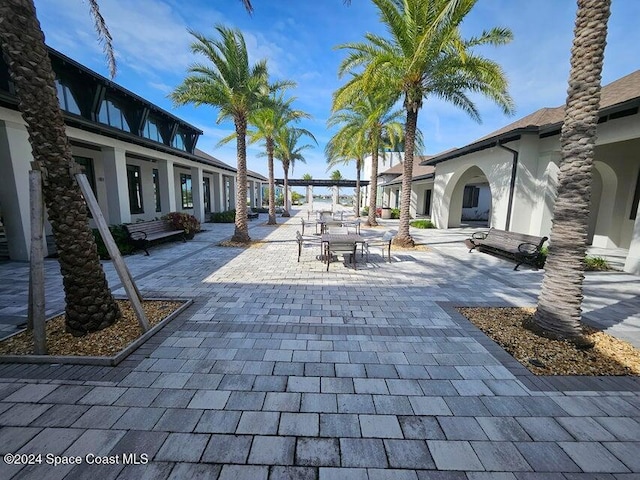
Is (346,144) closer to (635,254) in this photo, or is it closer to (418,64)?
(418,64)

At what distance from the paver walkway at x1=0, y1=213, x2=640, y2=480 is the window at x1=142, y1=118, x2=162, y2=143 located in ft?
39.8

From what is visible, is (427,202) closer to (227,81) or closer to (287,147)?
(287,147)

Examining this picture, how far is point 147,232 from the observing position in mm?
10586

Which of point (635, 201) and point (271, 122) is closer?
point (635, 201)

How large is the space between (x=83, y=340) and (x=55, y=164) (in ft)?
7.85

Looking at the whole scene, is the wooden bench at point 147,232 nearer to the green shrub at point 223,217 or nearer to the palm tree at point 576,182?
the green shrub at point 223,217

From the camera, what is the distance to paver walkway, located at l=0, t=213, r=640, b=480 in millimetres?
2121

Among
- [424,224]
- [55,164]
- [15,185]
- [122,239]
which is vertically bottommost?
[122,239]

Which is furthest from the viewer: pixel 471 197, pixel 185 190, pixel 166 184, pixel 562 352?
pixel 471 197

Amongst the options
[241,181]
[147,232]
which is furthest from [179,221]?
[241,181]

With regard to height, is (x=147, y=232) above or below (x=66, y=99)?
below

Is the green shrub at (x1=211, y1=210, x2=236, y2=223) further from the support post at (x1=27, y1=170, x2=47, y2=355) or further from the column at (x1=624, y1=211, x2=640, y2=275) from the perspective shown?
the column at (x1=624, y1=211, x2=640, y2=275)

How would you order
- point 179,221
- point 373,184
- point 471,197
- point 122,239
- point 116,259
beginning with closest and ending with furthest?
1. point 116,259
2. point 122,239
3. point 179,221
4. point 373,184
5. point 471,197

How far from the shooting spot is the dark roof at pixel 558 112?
7.31 m
